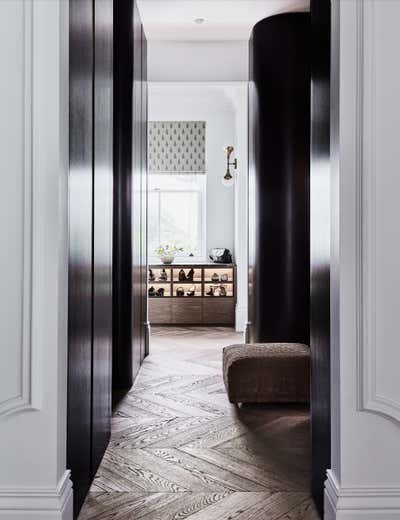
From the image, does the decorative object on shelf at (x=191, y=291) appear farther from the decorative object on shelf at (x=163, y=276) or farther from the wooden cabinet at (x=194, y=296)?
the decorative object on shelf at (x=163, y=276)

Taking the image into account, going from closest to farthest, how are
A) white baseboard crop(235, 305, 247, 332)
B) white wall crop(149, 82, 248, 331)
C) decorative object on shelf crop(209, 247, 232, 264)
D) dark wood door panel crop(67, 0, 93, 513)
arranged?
dark wood door panel crop(67, 0, 93, 513) → white wall crop(149, 82, 248, 331) → white baseboard crop(235, 305, 247, 332) → decorative object on shelf crop(209, 247, 232, 264)

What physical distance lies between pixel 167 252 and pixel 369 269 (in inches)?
207

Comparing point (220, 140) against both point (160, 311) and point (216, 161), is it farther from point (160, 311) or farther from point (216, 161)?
point (160, 311)

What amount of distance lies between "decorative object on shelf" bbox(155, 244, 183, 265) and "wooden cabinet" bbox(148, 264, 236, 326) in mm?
157

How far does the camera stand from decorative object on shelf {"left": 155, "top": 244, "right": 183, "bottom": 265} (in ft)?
22.1

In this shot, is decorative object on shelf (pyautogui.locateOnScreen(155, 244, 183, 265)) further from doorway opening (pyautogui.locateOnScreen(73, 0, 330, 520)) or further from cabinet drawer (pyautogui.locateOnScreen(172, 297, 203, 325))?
cabinet drawer (pyautogui.locateOnScreen(172, 297, 203, 325))

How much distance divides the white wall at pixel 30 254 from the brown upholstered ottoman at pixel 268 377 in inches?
68.1

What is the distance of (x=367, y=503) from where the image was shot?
5.43 feet

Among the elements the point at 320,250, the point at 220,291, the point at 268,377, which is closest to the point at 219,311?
the point at 220,291

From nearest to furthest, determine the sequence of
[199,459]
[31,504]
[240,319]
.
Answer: [31,504] → [199,459] → [240,319]

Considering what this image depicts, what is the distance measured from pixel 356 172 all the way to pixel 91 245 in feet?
3.62

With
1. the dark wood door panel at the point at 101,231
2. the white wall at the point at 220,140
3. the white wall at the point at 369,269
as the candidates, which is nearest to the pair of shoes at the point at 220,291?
the white wall at the point at 220,140

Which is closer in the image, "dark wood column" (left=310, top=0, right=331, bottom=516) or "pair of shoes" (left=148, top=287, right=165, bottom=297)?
"dark wood column" (left=310, top=0, right=331, bottom=516)

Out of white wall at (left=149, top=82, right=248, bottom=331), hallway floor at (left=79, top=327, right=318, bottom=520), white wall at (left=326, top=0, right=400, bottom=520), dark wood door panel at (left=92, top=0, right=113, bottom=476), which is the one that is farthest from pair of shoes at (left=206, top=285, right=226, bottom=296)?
white wall at (left=326, top=0, right=400, bottom=520)
